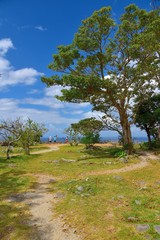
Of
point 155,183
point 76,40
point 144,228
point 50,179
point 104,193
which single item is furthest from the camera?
point 76,40

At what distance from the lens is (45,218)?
7297 millimetres

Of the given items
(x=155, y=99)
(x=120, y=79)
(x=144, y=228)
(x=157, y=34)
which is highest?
(x=157, y=34)

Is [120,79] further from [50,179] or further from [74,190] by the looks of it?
[74,190]

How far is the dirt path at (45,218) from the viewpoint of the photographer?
6.05 meters

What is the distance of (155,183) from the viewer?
11586 millimetres

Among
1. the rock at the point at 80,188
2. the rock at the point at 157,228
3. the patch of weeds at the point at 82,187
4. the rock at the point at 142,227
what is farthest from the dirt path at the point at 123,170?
the rock at the point at 157,228

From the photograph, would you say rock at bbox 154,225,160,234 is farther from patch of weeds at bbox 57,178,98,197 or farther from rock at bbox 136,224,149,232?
patch of weeds at bbox 57,178,98,197

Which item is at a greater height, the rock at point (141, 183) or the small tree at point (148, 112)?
the small tree at point (148, 112)

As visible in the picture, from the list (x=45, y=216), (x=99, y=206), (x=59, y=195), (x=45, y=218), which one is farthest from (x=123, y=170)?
(x=45, y=218)

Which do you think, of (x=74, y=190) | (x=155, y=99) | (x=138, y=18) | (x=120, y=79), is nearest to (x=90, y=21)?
(x=138, y=18)

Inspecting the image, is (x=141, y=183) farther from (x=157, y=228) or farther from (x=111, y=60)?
(x=111, y=60)

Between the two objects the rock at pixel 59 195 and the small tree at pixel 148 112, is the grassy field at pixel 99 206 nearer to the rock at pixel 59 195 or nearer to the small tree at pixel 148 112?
the rock at pixel 59 195

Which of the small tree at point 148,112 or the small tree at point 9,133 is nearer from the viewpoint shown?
the small tree at point 9,133

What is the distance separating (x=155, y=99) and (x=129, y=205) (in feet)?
61.3
